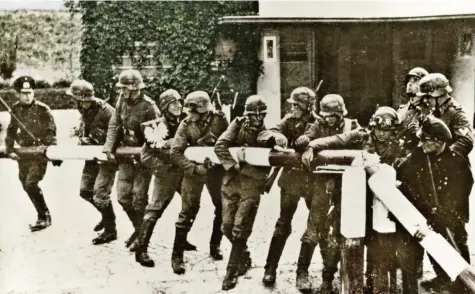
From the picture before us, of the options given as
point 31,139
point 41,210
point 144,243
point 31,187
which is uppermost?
point 31,139

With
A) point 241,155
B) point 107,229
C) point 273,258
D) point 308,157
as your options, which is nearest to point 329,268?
point 273,258

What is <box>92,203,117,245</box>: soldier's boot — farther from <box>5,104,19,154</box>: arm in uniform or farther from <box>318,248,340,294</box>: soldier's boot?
<box>318,248,340,294</box>: soldier's boot

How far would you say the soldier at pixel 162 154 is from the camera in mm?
2791

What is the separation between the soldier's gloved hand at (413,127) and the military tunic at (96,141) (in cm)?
141

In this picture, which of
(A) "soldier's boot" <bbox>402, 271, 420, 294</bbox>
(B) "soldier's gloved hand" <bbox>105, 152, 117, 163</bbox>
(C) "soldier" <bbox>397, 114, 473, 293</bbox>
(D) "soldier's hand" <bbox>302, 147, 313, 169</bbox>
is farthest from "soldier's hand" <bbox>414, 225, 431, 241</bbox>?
(B) "soldier's gloved hand" <bbox>105, 152, 117, 163</bbox>

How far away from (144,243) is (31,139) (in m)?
0.77

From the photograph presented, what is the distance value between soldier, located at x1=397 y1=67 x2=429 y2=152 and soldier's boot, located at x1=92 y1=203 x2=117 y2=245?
4.85 feet

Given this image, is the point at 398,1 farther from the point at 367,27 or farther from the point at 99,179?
the point at 99,179

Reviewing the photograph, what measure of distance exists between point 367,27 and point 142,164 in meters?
1.26

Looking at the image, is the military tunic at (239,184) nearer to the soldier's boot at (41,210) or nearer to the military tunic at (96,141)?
the military tunic at (96,141)

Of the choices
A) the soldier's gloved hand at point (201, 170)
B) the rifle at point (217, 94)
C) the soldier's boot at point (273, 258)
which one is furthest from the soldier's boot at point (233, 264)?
the rifle at point (217, 94)

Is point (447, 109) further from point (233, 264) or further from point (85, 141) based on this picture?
point (85, 141)

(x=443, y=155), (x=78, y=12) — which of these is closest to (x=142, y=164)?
(x=78, y=12)

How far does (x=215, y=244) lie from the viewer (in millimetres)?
2949
